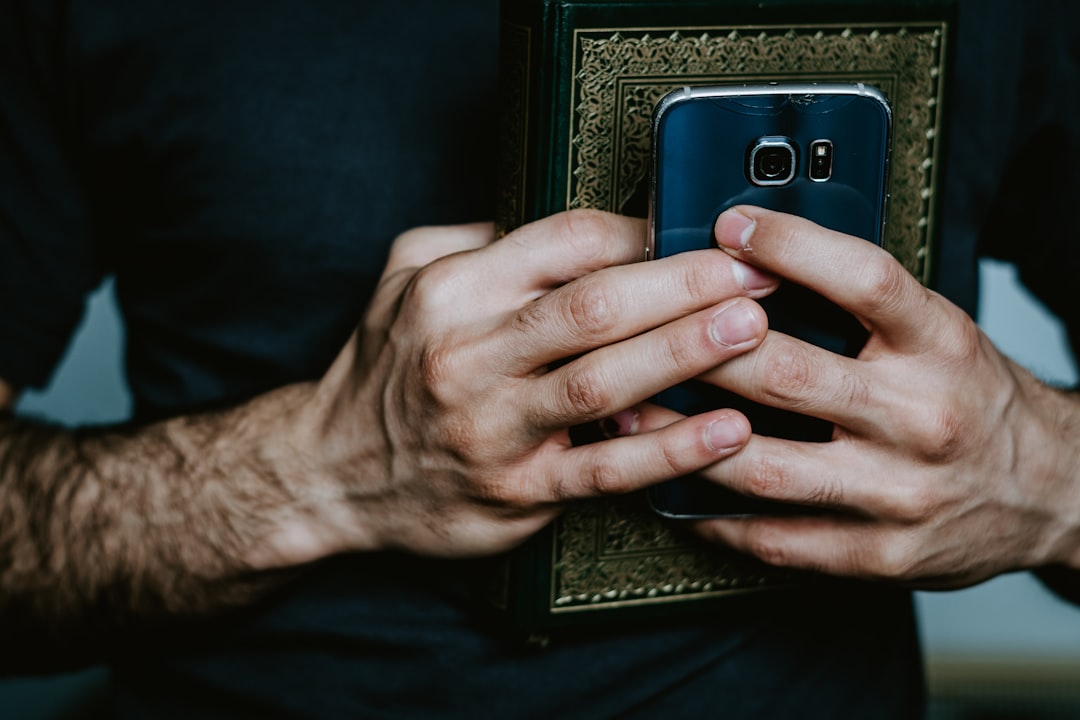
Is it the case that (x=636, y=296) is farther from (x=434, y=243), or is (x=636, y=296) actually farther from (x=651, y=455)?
(x=434, y=243)

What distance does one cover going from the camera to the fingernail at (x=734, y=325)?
53 cm

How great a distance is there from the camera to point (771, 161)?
588 millimetres

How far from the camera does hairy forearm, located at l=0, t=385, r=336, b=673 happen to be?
74cm

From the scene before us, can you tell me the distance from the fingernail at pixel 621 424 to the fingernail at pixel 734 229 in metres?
0.11

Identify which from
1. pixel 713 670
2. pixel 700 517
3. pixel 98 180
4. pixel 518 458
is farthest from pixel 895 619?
pixel 98 180

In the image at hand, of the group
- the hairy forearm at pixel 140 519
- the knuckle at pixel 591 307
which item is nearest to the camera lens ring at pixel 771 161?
the knuckle at pixel 591 307

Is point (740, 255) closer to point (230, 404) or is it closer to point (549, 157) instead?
point (549, 157)

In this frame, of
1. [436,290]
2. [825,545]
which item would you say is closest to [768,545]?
[825,545]

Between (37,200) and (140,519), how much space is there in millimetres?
259

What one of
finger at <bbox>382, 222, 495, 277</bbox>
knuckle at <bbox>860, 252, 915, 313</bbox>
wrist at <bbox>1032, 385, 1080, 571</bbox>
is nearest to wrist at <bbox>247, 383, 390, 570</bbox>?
finger at <bbox>382, 222, 495, 277</bbox>

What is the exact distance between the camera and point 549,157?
0.59 m

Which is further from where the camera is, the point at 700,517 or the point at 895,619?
the point at 895,619

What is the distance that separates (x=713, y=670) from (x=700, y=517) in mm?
212

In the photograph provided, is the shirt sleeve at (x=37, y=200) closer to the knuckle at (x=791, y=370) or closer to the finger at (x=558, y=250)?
the finger at (x=558, y=250)
